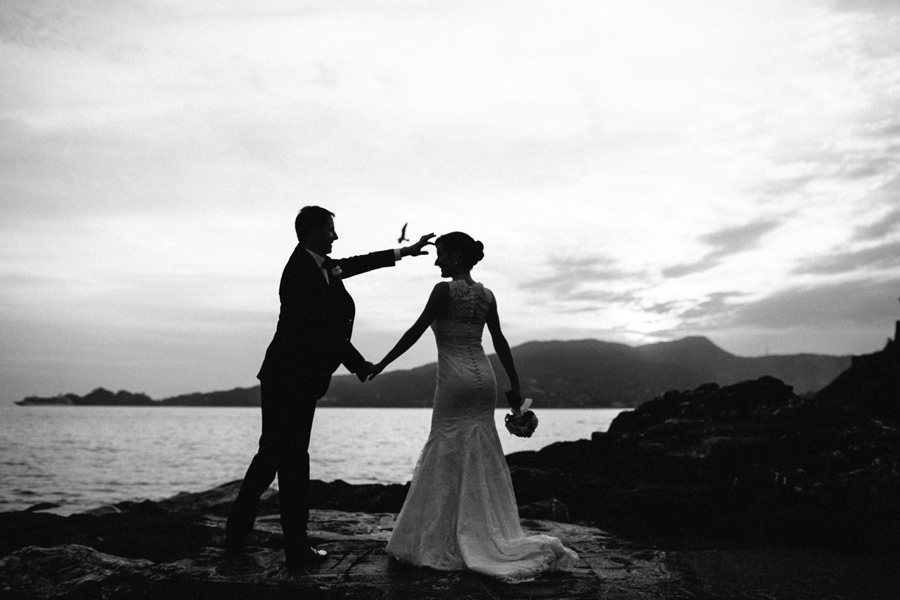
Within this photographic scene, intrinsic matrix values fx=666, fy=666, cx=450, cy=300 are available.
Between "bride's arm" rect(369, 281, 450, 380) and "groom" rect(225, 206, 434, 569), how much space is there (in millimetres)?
317

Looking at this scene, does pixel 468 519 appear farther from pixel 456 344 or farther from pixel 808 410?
pixel 808 410

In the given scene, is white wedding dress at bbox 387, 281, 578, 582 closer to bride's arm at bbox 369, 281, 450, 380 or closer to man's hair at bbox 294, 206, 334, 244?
bride's arm at bbox 369, 281, 450, 380

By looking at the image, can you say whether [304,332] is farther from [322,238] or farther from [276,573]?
[276,573]

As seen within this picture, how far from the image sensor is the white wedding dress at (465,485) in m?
5.62

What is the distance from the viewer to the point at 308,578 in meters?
5.17

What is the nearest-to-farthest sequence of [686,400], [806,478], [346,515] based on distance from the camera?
[346,515], [806,478], [686,400]

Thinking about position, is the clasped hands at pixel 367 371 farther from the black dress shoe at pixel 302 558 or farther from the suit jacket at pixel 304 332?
the black dress shoe at pixel 302 558

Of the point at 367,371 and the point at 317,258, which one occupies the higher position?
the point at 317,258

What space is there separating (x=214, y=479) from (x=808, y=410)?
3239cm

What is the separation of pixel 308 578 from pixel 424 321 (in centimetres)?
236

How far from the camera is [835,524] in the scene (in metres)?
10.5

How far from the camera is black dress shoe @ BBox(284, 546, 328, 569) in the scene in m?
5.54

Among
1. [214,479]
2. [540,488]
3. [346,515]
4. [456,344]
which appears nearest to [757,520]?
[540,488]

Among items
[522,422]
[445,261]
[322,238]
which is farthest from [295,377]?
[522,422]
